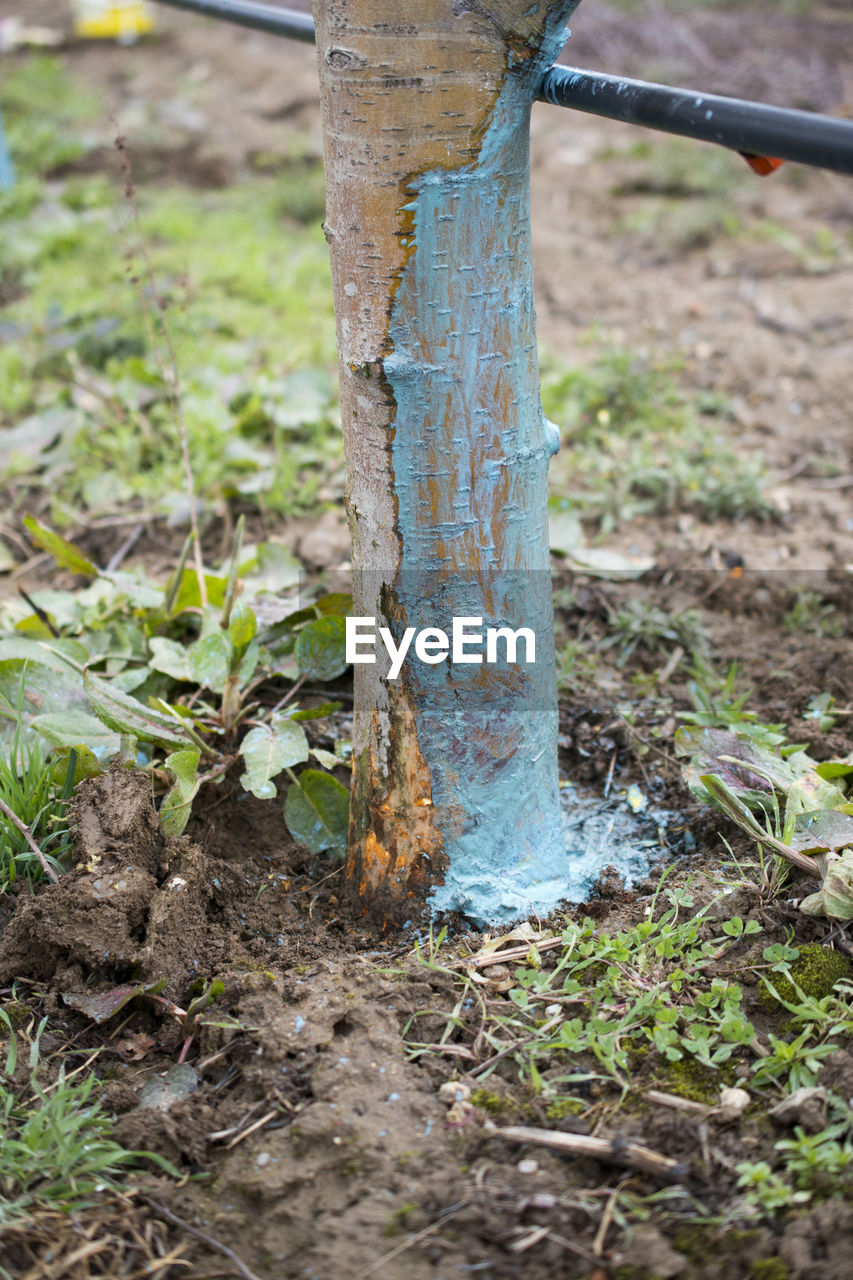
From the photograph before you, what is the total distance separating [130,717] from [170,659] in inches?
12.1

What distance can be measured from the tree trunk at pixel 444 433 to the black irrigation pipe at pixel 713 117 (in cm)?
7

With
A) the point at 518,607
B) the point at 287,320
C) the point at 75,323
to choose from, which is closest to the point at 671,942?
the point at 518,607

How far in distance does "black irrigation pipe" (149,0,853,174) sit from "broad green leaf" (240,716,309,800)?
1134 mm

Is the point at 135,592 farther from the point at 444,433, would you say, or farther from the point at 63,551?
the point at 444,433

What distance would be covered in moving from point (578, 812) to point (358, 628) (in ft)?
2.13

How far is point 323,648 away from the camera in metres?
2.11

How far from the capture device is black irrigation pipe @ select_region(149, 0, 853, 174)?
116 centimetres

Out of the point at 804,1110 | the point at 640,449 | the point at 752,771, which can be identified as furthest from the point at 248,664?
the point at 640,449

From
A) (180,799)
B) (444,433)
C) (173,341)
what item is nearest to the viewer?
(444,433)

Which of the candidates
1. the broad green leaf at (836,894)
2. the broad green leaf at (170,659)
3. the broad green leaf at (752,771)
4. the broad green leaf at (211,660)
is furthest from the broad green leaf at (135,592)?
the broad green leaf at (836,894)

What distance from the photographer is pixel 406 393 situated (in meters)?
1.48

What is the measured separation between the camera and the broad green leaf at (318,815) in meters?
1.92

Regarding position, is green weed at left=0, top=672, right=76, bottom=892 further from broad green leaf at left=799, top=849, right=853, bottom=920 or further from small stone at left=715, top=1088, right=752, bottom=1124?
broad green leaf at left=799, top=849, right=853, bottom=920

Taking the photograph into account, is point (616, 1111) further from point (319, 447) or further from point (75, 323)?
point (75, 323)
